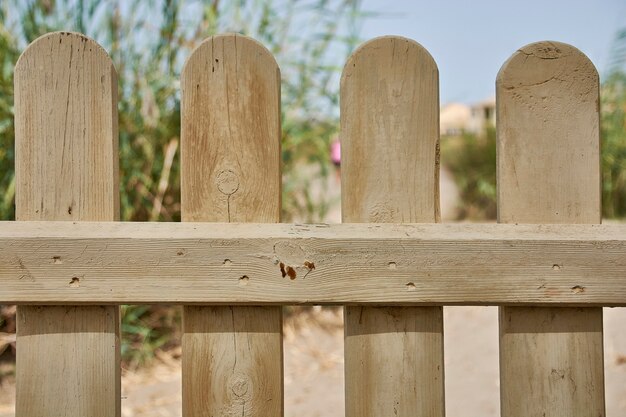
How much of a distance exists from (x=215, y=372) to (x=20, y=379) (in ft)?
1.22

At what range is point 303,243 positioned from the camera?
3.99 ft

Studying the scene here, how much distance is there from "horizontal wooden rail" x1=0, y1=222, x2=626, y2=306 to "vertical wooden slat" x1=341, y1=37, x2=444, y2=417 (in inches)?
2.6

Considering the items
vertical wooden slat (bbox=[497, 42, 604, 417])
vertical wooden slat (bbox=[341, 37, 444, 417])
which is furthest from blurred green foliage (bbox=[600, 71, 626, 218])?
vertical wooden slat (bbox=[341, 37, 444, 417])

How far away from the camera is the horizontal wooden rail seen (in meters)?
1.20

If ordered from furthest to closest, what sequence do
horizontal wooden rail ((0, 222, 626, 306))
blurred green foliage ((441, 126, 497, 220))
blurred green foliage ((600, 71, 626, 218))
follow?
blurred green foliage ((441, 126, 497, 220)), blurred green foliage ((600, 71, 626, 218)), horizontal wooden rail ((0, 222, 626, 306))

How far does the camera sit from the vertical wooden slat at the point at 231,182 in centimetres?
127

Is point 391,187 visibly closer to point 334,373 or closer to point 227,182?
point 227,182

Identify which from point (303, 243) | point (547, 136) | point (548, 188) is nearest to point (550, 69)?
point (547, 136)

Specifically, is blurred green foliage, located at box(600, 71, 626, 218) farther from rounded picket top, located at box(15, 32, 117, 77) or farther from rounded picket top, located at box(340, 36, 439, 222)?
rounded picket top, located at box(15, 32, 117, 77)

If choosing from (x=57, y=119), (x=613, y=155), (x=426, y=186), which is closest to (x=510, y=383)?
(x=426, y=186)

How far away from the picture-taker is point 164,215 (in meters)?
3.22

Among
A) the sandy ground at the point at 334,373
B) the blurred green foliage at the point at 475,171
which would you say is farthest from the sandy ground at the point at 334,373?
the blurred green foliage at the point at 475,171

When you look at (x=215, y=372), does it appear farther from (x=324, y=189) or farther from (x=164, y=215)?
(x=324, y=189)

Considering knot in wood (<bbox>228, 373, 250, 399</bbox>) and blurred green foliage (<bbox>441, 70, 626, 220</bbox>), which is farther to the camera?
blurred green foliage (<bbox>441, 70, 626, 220</bbox>)
